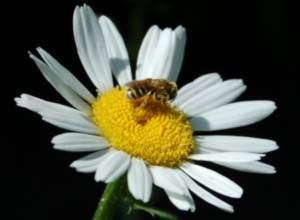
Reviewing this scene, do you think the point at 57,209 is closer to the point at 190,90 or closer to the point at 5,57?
the point at 5,57

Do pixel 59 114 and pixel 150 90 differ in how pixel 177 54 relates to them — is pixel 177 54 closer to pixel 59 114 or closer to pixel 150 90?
pixel 150 90

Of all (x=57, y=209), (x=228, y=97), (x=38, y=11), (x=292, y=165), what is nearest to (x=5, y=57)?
(x=38, y=11)

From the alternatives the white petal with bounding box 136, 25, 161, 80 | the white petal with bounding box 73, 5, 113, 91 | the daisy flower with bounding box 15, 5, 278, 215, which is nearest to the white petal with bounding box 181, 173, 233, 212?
the daisy flower with bounding box 15, 5, 278, 215

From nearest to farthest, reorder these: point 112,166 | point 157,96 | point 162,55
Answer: point 112,166
point 157,96
point 162,55

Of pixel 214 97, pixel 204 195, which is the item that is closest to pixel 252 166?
pixel 204 195

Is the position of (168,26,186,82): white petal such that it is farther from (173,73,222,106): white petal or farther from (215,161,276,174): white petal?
(215,161,276,174): white petal

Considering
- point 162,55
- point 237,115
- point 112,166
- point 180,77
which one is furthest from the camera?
point 180,77

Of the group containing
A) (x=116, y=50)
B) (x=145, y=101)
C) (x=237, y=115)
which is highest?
(x=116, y=50)
